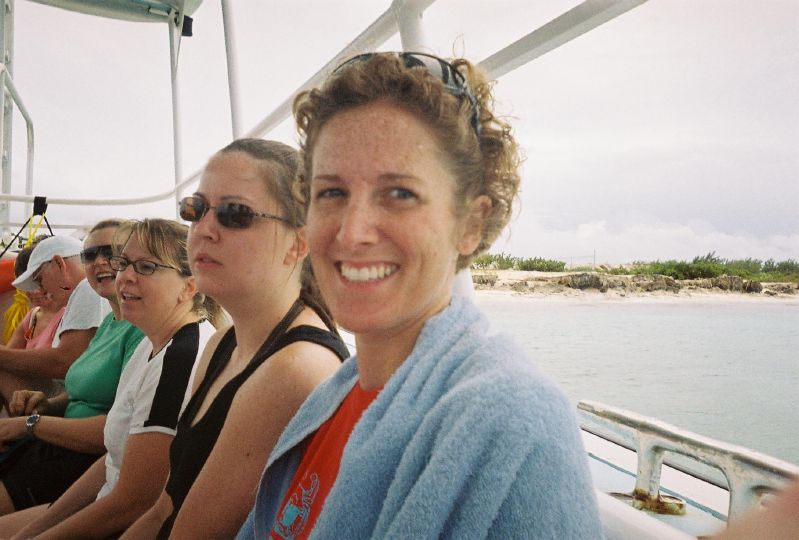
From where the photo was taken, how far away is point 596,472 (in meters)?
1.03

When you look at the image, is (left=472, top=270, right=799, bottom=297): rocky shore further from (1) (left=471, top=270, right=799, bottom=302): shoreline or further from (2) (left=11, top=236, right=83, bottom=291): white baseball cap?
(2) (left=11, top=236, right=83, bottom=291): white baseball cap

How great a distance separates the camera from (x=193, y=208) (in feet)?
4.68

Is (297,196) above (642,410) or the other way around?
above

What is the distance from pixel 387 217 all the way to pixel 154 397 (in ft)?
3.82

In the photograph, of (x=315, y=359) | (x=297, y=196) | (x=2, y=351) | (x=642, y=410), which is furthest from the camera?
(x=2, y=351)

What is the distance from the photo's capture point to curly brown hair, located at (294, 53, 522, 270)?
93 cm

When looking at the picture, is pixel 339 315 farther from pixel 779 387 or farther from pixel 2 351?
pixel 2 351

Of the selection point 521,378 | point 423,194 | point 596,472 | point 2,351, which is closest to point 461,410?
point 521,378

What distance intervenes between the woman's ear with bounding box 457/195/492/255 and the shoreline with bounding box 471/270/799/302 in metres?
0.15

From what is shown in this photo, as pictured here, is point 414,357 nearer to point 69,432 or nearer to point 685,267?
point 685,267

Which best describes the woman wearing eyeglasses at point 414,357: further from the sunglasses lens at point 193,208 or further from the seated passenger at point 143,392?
the seated passenger at point 143,392

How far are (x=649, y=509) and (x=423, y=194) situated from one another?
62 cm

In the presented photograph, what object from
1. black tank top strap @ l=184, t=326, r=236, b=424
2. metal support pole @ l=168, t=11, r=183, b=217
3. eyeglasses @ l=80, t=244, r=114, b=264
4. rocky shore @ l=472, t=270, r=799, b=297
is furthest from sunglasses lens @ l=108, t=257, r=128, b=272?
metal support pole @ l=168, t=11, r=183, b=217

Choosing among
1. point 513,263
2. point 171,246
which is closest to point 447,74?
point 513,263
